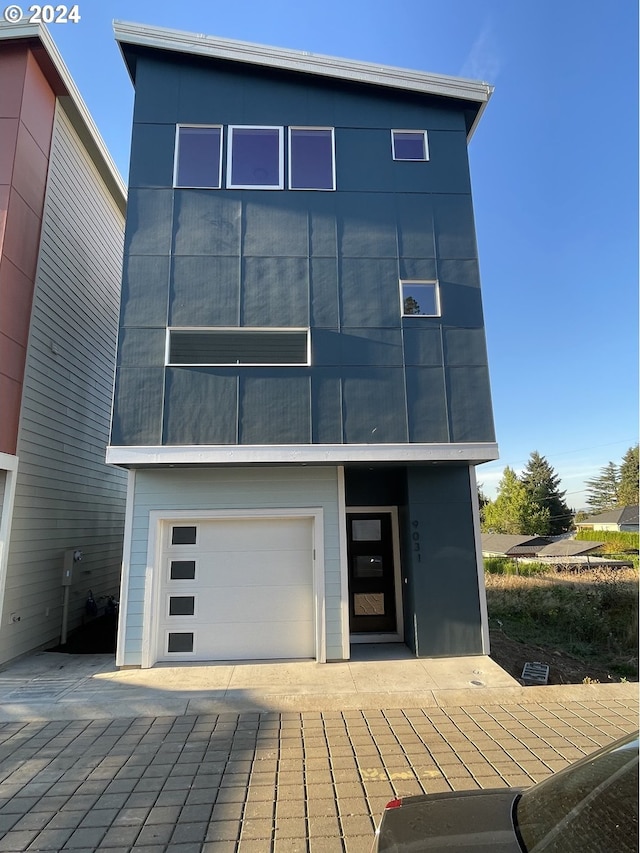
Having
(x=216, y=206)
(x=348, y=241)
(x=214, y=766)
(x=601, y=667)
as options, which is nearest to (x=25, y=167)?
(x=216, y=206)

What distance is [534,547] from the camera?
2827 cm

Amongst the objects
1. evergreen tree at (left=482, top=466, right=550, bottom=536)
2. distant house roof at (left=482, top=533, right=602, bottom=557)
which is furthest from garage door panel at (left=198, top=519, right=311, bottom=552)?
evergreen tree at (left=482, top=466, right=550, bottom=536)

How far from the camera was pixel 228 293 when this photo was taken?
23.6ft

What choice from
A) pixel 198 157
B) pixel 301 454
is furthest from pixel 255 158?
pixel 301 454

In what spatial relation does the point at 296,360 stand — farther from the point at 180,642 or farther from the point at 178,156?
the point at 180,642

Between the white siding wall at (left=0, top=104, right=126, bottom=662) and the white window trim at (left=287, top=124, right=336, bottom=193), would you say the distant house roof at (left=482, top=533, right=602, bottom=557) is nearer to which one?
the white siding wall at (left=0, top=104, right=126, bottom=662)

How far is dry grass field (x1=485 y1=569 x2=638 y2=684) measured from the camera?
7.55 meters

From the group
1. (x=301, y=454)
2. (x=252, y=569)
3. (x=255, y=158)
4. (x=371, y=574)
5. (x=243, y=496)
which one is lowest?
(x=371, y=574)

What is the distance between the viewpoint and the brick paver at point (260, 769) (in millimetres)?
3066

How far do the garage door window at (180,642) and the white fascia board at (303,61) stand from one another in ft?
29.3

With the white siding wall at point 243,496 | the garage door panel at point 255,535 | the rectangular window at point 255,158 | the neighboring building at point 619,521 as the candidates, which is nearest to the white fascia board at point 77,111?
the rectangular window at point 255,158

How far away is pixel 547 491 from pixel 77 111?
51464 mm

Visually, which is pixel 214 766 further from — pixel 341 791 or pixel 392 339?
pixel 392 339

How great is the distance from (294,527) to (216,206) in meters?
5.13
